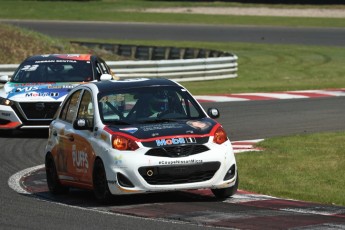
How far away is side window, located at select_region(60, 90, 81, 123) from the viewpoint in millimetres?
12695

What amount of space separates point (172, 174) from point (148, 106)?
1.25 m

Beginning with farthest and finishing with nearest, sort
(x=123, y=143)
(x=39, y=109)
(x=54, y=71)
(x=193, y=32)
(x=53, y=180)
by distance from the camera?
(x=193, y=32) < (x=54, y=71) < (x=39, y=109) < (x=53, y=180) < (x=123, y=143)

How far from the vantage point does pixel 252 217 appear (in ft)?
32.7

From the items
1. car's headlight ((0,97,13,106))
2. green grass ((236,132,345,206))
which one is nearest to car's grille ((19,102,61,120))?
car's headlight ((0,97,13,106))

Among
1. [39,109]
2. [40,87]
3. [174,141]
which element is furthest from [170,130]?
[40,87]

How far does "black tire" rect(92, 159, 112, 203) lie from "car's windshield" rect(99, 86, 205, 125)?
23.0 inches

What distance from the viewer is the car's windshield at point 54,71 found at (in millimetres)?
19547

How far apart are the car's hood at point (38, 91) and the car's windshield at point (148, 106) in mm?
6595

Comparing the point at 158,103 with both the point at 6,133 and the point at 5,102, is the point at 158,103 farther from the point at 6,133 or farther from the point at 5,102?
the point at 6,133

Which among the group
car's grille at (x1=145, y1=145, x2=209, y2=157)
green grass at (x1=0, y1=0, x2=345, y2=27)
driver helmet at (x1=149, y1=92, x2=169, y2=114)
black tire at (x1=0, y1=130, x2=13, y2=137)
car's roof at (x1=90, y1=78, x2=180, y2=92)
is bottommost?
green grass at (x1=0, y1=0, x2=345, y2=27)

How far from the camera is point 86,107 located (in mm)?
12398

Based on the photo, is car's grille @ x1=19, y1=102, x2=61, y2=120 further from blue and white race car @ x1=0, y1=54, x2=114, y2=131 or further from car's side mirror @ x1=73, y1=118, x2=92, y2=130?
car's side mirror @ x1=73, y1=118, x2=92, y2=130

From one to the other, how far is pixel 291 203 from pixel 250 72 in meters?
23.7

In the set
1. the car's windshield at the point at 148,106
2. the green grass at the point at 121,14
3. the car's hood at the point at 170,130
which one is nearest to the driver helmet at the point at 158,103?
the car's windshield at the point at 148,106
